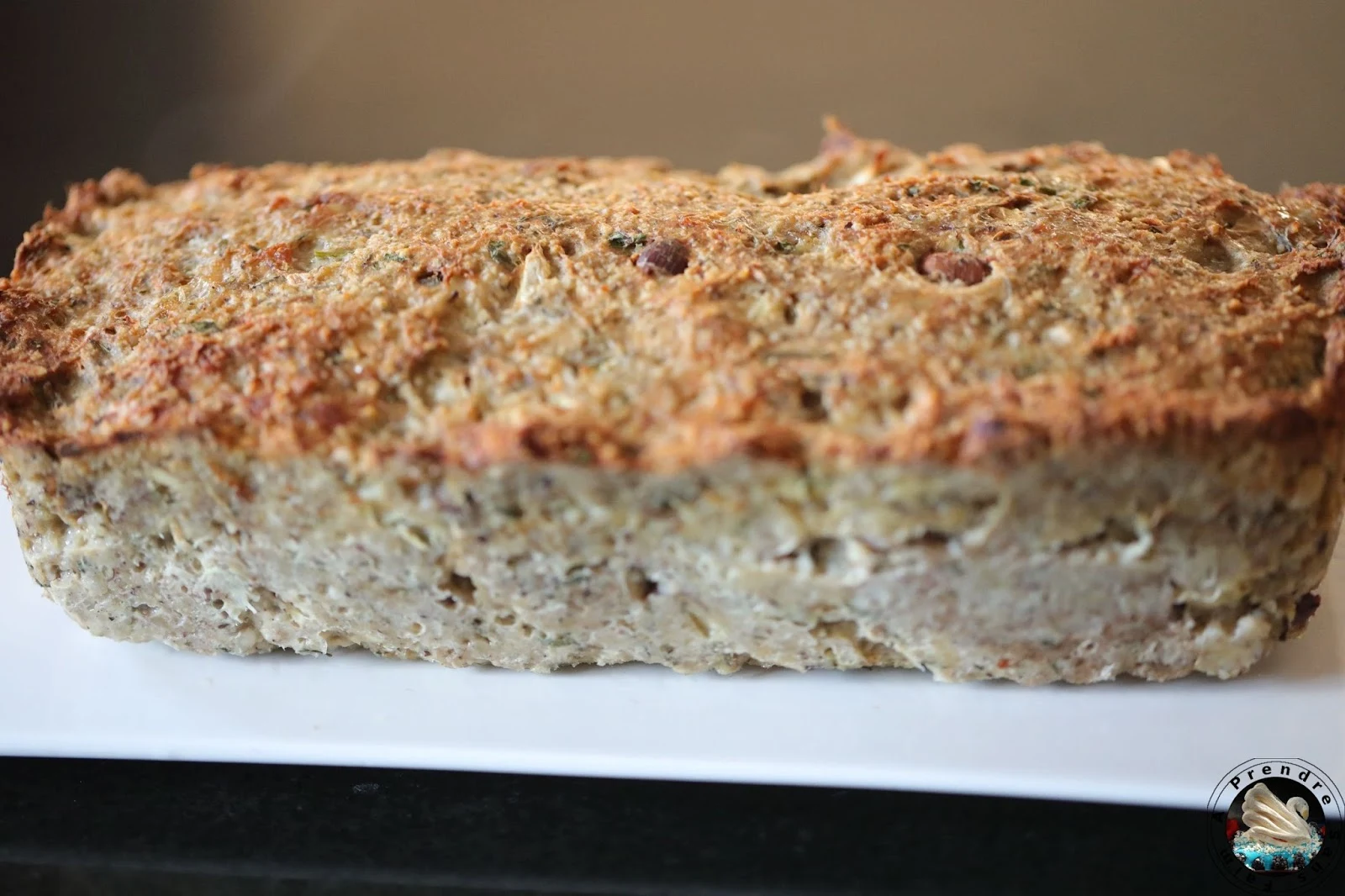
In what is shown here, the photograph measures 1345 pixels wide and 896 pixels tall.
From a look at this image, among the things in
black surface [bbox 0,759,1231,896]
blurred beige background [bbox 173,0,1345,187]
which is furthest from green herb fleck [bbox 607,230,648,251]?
blurred beige background [bbox 173,0,1345,187]

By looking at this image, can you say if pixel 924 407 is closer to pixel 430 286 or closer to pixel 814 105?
pixel 430 286

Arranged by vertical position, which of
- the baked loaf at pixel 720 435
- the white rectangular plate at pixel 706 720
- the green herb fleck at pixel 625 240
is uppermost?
the green herb fleck at pixel 625 240

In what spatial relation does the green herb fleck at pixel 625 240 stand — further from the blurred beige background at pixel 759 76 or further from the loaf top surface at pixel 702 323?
the blurred beige background at pixel 759 76

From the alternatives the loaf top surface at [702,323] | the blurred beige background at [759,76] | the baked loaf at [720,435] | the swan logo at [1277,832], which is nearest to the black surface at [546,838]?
the swan logo at [1277,832]

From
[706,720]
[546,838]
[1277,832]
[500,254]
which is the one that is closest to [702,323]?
[500,254]

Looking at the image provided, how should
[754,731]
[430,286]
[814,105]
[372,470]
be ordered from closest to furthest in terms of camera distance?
[372,470] < [754,731] < [430,286] < [814,105]

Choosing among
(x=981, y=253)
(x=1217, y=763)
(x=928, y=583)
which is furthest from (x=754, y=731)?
(x=981, y=253)
